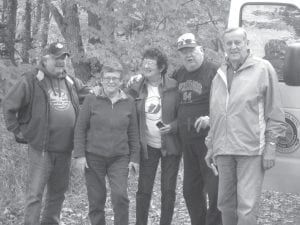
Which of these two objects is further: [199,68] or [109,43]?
[109,43]

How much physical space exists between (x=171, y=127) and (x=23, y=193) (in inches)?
102

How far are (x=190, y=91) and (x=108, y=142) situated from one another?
0.90 metres

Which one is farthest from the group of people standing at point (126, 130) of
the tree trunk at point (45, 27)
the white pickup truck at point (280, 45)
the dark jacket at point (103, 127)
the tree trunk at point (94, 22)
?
the tree trunk at point (45, 27)

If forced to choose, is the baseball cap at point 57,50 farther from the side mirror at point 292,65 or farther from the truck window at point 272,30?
the side mirror at point 292,65

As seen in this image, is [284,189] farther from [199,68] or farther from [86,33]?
[86,33]

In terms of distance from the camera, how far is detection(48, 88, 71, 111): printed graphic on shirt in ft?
17.0

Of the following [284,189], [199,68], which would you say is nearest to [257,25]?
[199,68]

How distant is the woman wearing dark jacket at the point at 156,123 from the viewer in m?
5.20

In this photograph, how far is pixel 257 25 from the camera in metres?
5.31

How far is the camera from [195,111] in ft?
16.8

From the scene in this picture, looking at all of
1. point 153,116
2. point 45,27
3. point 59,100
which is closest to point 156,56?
point 153,116

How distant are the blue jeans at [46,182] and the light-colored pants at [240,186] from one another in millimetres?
1634

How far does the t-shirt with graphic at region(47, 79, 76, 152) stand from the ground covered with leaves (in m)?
1.31

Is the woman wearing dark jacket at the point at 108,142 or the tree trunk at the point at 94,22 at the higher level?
the tree trunk at the point at 94,22
